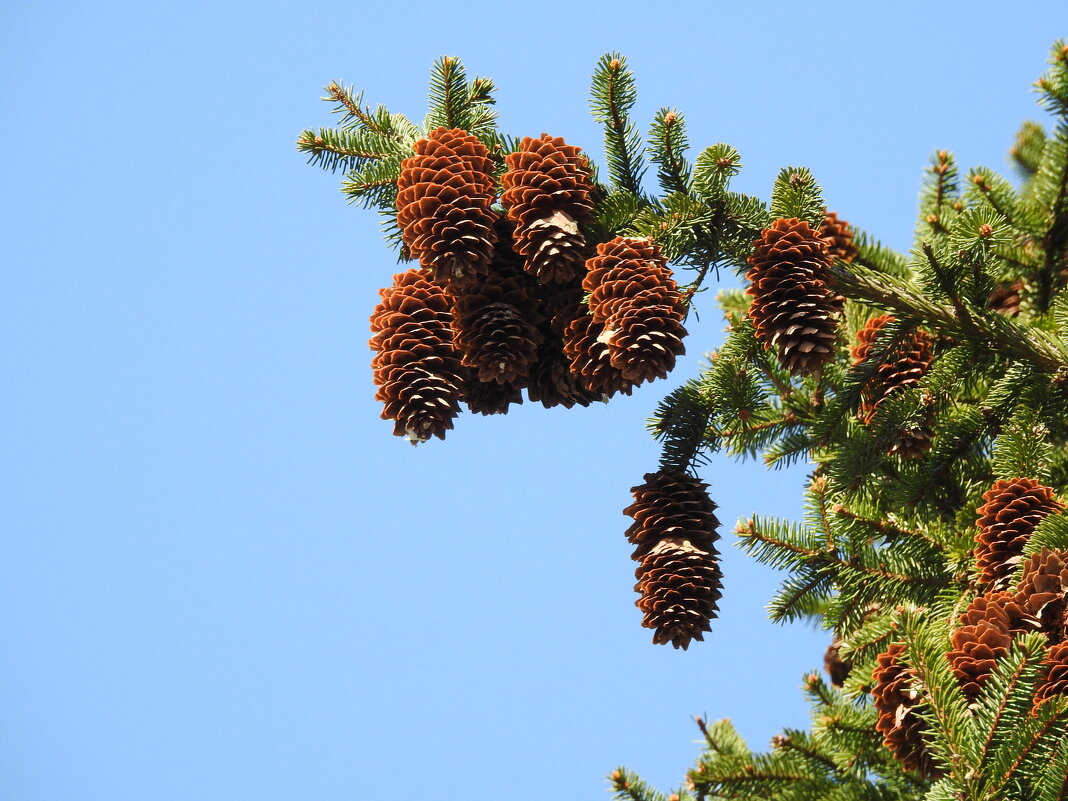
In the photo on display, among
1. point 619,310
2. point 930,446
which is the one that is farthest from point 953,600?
point 619,310

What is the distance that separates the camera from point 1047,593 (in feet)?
9.20

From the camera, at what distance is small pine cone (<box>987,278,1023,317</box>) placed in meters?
4.76

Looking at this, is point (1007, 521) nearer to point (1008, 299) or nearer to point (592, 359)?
point (592, 359)

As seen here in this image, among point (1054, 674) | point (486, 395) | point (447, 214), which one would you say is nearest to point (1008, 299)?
point (1054, 674)

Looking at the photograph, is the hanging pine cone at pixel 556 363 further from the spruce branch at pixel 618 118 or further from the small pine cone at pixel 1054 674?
the small pine cone at pixel 1054 674

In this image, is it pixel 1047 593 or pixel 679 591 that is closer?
pixel 1047 593

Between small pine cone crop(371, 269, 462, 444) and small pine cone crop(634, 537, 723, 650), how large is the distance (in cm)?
78

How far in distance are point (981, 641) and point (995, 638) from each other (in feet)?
0.12

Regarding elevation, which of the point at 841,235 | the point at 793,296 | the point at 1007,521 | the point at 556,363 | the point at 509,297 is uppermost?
the point at 841,235

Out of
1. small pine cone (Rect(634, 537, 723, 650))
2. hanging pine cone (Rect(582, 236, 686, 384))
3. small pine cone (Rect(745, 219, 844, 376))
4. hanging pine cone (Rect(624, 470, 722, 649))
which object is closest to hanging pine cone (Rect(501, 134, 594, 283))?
hanging pine cone (Rect(582, 236, 686, 384))

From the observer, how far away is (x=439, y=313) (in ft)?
11.0

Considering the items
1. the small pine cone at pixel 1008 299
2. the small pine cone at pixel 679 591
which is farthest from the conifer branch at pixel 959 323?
the small pine cone at pixel 1008 299

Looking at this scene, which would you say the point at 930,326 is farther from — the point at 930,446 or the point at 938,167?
the point at 938,167

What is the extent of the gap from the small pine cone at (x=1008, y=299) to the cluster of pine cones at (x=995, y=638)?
182cm
